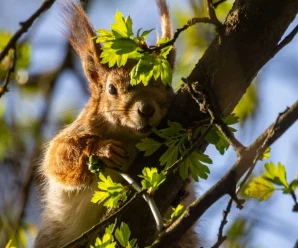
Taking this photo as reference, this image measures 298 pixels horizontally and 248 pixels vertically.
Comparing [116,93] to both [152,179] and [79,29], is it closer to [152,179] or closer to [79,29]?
[79,29]

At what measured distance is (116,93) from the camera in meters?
3.92

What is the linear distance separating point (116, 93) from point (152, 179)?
1621mm

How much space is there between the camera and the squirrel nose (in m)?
3.39

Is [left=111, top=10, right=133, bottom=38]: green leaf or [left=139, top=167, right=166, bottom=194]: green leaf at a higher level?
[left=111, top=10, right=133, bottom=38]: green leaf

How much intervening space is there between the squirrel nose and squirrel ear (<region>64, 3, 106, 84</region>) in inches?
26.9

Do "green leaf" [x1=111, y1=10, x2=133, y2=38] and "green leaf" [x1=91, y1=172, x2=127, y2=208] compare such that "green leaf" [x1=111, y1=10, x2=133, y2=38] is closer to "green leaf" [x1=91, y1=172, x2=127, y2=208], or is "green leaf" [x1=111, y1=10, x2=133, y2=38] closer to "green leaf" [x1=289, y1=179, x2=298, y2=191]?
"green leaf" [x1=91, y1=172, x2=127, y2=208]

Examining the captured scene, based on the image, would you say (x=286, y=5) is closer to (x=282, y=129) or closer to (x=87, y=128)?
(x=282, y=129)

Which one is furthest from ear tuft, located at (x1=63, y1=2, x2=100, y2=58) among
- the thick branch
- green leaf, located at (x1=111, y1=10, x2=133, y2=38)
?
the thick branch

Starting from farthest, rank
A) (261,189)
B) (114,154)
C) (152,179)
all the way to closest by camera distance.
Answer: (114,154) < (261,189) < (152,179)

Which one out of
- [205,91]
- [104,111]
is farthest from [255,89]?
[205,91]

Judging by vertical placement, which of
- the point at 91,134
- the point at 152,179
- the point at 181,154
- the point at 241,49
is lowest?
the point at 91,134

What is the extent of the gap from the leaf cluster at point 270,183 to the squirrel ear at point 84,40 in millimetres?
1723

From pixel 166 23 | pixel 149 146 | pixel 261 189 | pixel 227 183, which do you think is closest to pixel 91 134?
pixel 166 23

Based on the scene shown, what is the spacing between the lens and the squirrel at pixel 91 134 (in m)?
3.51
